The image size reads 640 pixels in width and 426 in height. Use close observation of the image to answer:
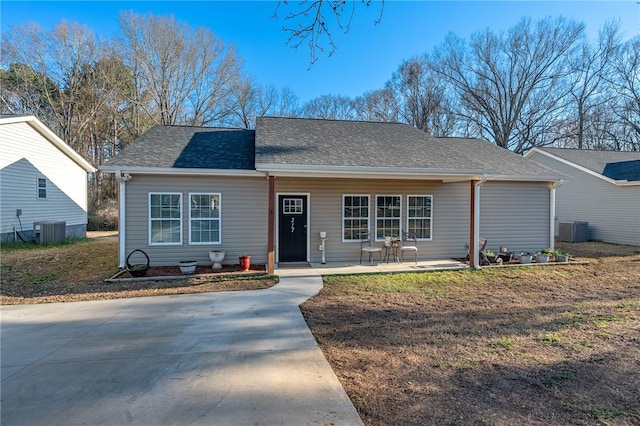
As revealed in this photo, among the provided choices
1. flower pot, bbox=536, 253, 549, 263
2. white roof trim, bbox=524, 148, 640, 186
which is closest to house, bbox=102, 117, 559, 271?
flower pot, bbox=536, 253, 549, 263

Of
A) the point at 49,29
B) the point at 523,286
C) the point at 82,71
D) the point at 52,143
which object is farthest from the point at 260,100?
the point at 523,286

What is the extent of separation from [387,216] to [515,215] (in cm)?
448

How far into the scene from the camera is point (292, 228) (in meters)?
9.66

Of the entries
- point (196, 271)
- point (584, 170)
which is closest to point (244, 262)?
point (196, 271)

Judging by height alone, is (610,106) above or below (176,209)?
above

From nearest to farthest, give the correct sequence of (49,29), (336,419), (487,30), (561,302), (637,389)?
(336,419) < (637,389) < (561,302) < (49,29) < (487,30)

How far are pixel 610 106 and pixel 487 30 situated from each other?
35.1 feet

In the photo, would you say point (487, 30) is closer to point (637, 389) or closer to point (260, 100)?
point (260, 100)

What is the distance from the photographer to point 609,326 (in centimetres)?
496

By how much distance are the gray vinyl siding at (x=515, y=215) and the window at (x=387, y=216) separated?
2.91m

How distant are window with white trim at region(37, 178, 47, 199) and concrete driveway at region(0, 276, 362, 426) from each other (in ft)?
34.6

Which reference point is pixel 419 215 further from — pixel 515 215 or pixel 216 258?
pixel 216 258

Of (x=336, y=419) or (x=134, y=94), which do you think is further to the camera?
(x=134, y=94)

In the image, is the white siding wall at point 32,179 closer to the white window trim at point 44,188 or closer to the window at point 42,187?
the white window trim at point 44,188
